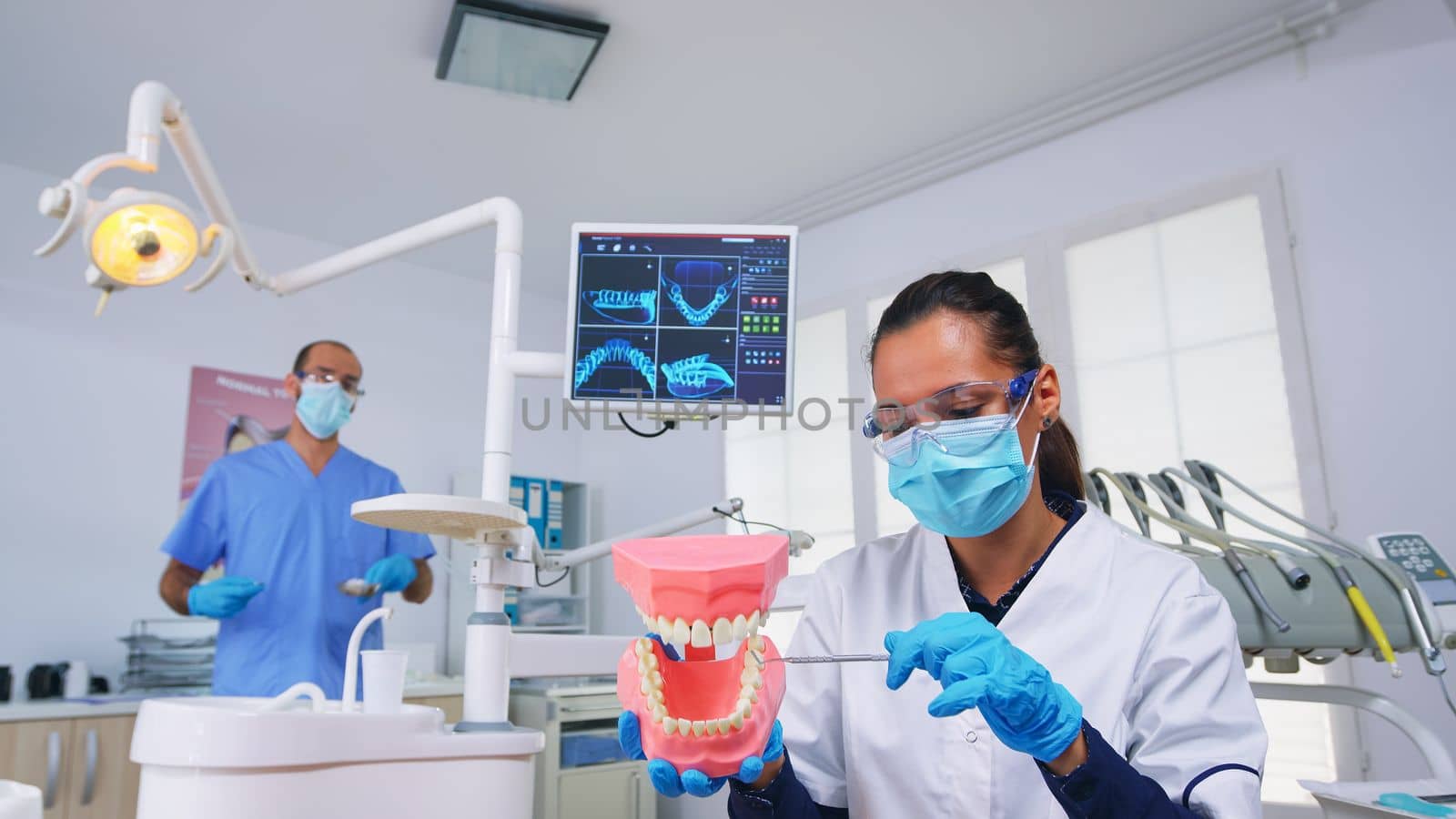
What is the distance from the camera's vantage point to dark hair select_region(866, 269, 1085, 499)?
4.35 ft

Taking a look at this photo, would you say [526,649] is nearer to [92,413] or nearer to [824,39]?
[824,39]

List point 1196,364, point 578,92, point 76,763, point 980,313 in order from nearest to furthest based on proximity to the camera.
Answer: point 980,313, point 76,763, point 1196,364, point 578,92

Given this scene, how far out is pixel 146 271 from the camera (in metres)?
1.54

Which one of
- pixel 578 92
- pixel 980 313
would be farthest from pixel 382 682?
pixel 578 92

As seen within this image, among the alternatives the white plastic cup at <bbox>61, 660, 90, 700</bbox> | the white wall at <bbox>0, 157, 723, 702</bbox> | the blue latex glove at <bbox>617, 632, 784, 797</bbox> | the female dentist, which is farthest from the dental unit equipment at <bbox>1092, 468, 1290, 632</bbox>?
the white plastic cup at <bbox>61, 660, 90, 700</bbox>

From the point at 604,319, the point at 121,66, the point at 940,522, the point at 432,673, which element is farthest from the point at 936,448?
the point at 432,673

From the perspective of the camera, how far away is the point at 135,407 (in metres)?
3.87

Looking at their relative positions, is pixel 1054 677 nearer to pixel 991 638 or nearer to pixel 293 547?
pixel 991 638

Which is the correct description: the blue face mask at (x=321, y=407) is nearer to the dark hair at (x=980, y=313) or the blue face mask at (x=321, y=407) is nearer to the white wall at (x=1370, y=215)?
the dark hair at (x=980, y=313)

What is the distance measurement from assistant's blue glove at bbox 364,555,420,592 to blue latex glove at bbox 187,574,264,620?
0.26m

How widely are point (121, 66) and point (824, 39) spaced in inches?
89.9

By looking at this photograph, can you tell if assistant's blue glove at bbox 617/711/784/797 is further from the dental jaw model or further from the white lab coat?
the white lab coat

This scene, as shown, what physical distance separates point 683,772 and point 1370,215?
2.97 metres

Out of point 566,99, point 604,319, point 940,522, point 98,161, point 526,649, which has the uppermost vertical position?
point 566,99
